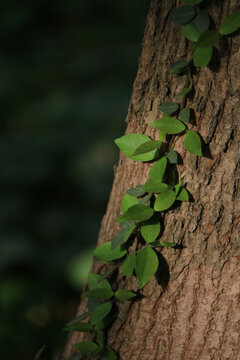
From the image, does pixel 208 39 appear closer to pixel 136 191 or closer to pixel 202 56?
pixel 202 56

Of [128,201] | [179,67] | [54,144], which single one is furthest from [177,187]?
[54,144]

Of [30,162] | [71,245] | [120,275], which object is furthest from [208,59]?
[30,162]

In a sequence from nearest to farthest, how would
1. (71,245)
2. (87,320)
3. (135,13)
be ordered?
1. (87,320)
2. (71,245)
3. (135,13)

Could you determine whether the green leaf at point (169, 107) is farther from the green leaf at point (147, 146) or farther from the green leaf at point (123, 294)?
the green leaf at point (123, 294)

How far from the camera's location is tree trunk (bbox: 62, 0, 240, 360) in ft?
2.40

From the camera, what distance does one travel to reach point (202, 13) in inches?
26.7

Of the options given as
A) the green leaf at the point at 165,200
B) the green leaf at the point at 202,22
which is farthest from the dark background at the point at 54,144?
the green leaf at the point at 202,22

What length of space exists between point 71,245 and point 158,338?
1.26m

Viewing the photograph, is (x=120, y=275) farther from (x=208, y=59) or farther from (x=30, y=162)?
(x=30, y=162)

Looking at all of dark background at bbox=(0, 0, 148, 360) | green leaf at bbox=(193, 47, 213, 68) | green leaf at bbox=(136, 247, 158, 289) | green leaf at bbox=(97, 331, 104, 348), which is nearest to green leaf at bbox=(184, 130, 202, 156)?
green leaf at bbox=(193, 47, 213, 68)

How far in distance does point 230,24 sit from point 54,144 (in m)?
1.75

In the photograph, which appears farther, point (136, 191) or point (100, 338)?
point (100, 338)

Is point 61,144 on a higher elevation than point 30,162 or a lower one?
higher

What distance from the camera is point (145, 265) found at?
2.69ft
